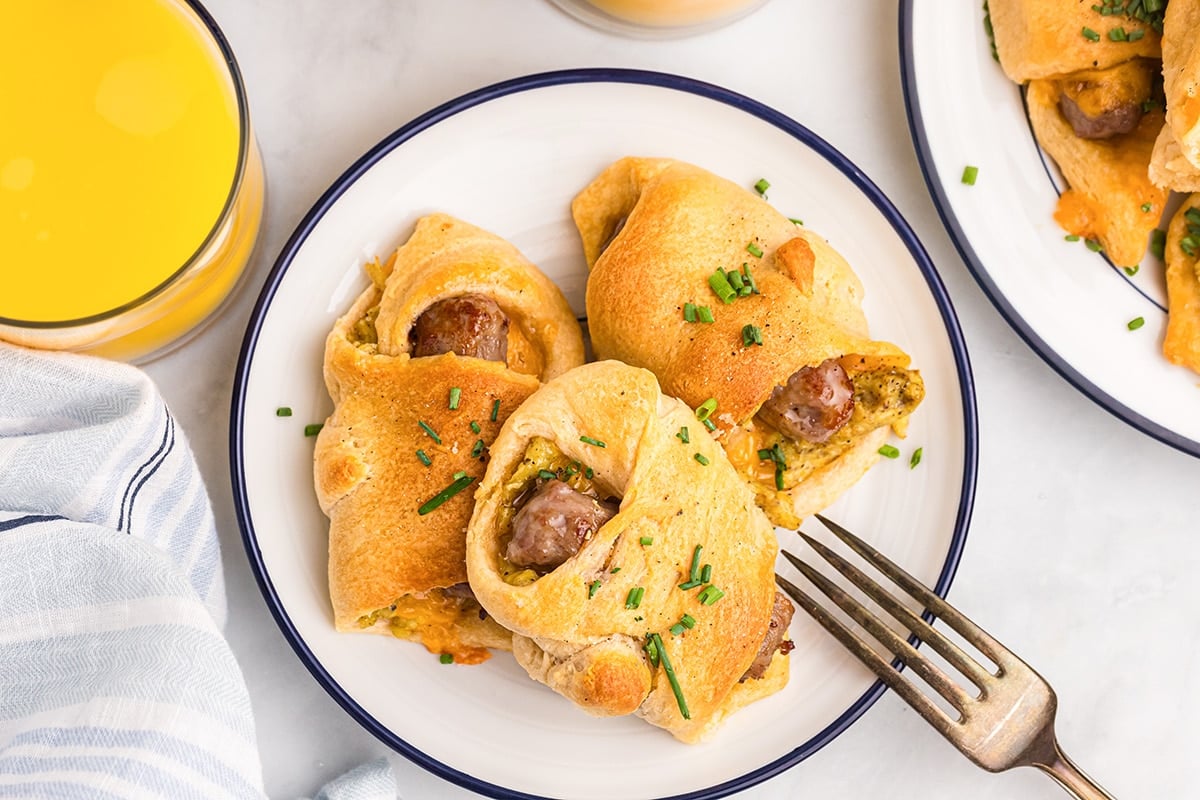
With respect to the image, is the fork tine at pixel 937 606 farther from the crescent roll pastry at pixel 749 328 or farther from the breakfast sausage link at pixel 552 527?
the breakfast sausage link at pixel 552 527

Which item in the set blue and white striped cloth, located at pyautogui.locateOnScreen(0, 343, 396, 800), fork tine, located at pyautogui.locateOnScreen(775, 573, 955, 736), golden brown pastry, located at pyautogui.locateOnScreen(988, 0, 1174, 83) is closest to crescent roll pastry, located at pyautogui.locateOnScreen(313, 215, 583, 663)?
blue and white striped cloth, located at pyautogui.locateOnScreen(0, 343, 396, 800)

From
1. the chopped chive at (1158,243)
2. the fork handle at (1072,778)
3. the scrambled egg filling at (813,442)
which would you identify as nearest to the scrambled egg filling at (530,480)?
the scrambled egg filling at (813,442)

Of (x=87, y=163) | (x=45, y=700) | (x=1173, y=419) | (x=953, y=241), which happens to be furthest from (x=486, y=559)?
(x=1173, y=419)

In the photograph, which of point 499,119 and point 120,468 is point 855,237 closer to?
point 499,119

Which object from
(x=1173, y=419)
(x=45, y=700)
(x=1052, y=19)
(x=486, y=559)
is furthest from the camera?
(x=1173, y=419)

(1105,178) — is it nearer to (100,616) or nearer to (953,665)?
(953,665)
